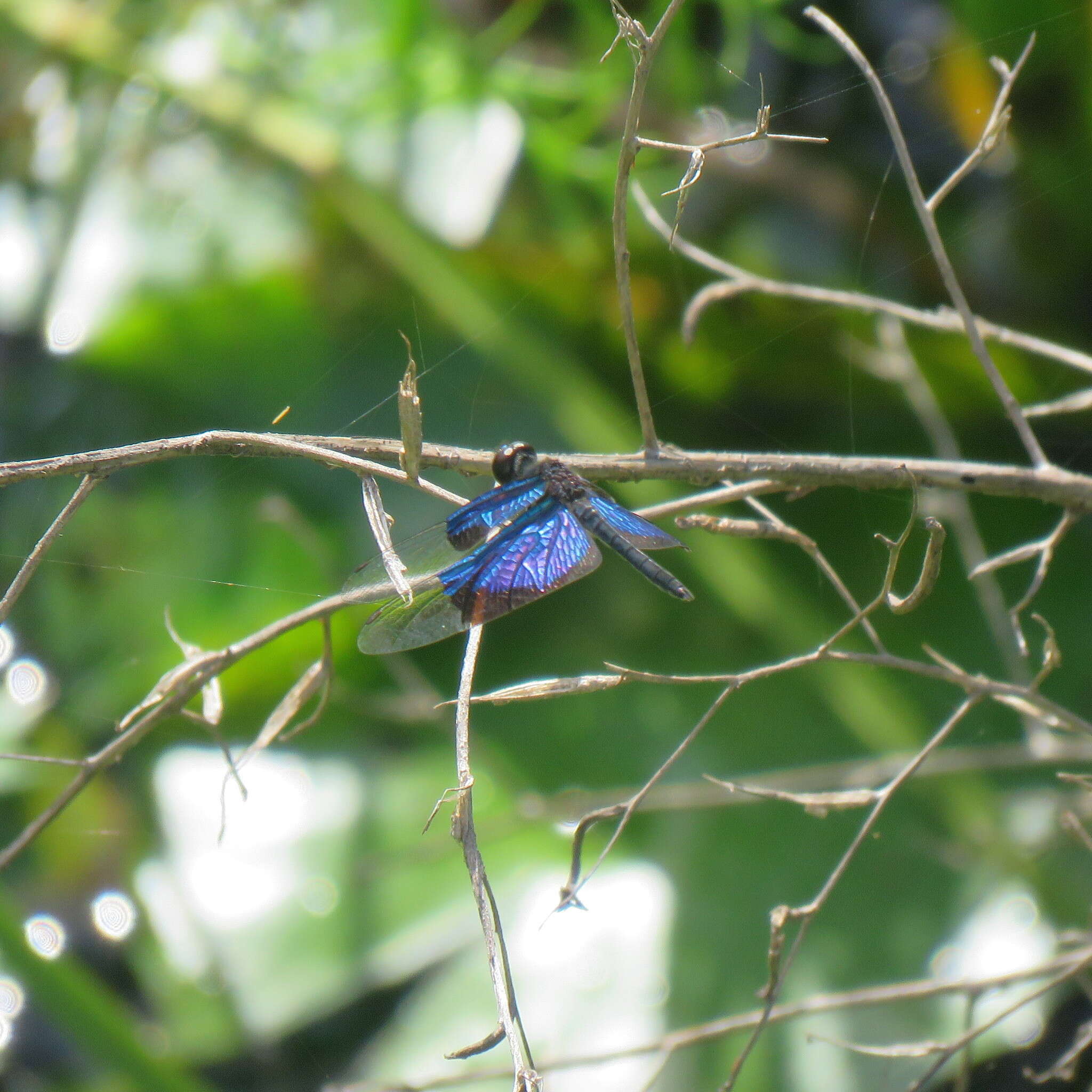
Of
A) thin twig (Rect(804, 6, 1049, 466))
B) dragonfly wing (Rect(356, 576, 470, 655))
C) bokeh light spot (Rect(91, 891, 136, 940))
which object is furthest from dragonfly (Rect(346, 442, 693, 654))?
bokeh light spot (Rect(91, 891, 136, 940))

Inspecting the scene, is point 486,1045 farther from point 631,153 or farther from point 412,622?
point 631,153

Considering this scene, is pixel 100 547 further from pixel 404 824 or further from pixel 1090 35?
pixel 1090 35

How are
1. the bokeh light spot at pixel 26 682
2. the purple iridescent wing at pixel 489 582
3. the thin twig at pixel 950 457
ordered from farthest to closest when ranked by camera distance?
the bokeh light spot at pixel 26 682
the thin twig at pixel 950 457
the purple iridescent wing at pixel 489 582

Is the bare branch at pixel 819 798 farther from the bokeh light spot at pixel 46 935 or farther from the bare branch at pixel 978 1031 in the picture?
the bokeh light spot at pixel 46 935

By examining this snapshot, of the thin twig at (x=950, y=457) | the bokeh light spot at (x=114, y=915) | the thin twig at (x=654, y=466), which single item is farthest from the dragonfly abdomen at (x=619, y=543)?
the bokeh light spot at (x=114, y=915)

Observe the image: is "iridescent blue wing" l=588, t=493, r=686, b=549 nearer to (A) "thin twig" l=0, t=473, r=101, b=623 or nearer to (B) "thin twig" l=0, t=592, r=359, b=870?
(B) "thin twig" l=0, t=592, r=359, b=870

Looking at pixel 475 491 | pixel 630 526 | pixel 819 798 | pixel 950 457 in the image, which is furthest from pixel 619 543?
pixel 475 491

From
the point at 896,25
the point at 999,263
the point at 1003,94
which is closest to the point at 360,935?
the point at 1003,94
